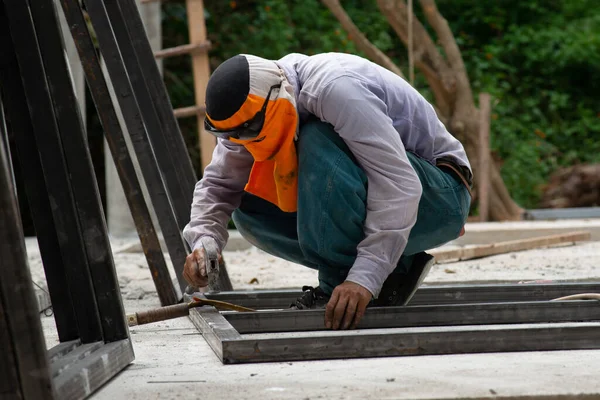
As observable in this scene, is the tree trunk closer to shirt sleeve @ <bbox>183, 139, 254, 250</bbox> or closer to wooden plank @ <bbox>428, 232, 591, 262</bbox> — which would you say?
wooden plank @ <bbox>428, 232, 591, 262</bbox>

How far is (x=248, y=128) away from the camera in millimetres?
2477

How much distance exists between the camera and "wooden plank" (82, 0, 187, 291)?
327cm

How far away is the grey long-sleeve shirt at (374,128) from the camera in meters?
2.47

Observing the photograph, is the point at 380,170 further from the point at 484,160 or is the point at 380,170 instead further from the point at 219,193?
the point at 484,160

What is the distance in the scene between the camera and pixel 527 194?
36.4 ft

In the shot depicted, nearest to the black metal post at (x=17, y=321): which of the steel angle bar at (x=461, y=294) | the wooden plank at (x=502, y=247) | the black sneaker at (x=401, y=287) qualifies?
the black sneaker at (x=401, y=287)

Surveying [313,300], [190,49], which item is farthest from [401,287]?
[190,49]

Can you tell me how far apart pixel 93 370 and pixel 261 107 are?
86cm

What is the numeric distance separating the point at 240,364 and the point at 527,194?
9.41 m

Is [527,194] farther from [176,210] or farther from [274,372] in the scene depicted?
[274,372]

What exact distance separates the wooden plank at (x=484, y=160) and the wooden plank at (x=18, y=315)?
6691mm

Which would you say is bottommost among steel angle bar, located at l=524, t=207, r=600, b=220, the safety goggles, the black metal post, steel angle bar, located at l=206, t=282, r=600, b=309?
steel angle bar, located at l=524, t=207, r=600, b=220

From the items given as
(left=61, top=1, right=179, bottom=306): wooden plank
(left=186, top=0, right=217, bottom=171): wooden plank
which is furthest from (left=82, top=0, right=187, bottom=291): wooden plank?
(left=186, top=0, right=217, bottom=171): wooden plank

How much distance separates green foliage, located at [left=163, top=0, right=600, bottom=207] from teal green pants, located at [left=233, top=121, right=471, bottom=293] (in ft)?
25.2
